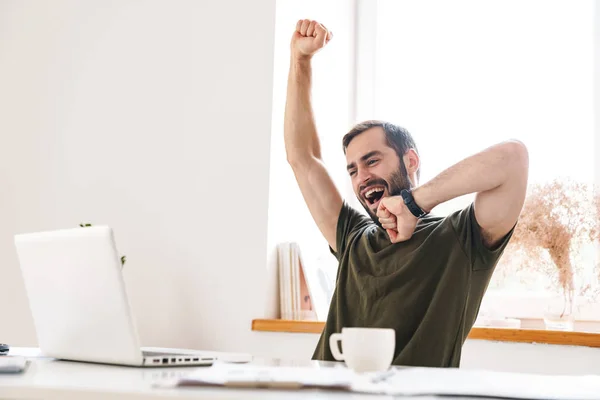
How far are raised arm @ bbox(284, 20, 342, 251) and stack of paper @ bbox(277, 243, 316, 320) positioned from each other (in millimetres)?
292

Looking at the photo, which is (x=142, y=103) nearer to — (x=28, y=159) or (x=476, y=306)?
(x=28, y=159)

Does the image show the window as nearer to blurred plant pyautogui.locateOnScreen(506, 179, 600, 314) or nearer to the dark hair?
blurred plant pyautogui.locateOnScreen(506, 179, 600, 314)

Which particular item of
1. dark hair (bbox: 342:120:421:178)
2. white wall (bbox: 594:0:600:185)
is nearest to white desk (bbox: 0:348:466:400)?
dark hair (bbox: 342:120:421:178)

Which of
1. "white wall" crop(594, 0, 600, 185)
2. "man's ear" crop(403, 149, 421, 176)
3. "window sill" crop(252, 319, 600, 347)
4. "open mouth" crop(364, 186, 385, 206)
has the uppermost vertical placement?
"white wall" crop(594, 0, 600, 185)

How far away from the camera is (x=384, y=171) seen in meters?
2.00

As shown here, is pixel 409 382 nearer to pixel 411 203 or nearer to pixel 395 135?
pixel 411 203

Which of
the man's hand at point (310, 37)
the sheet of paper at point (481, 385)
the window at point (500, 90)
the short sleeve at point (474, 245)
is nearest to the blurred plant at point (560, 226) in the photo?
the window at point (500, 90)

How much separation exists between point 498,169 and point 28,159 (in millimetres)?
2074

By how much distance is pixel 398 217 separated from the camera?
1.71m

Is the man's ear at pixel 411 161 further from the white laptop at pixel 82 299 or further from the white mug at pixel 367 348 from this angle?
the white mug at pixel 367 348

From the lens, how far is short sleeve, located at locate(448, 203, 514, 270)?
5.62 ft

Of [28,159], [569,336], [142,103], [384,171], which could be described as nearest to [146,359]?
[384,171]

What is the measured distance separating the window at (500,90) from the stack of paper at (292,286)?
23.8 inches

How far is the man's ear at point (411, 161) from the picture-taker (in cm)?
202
